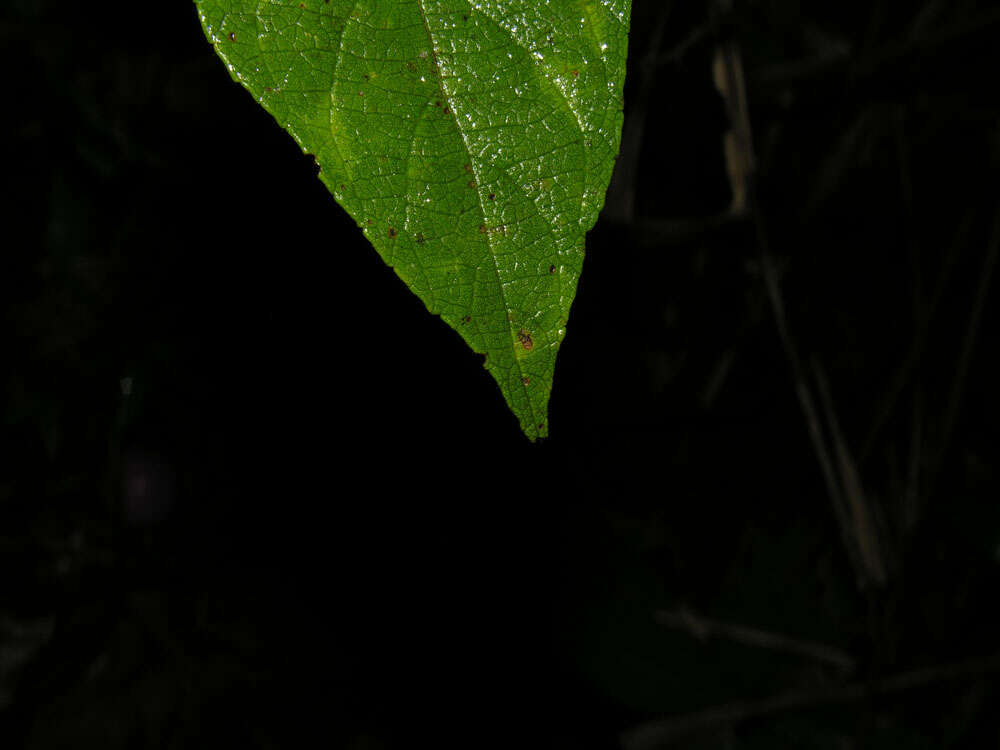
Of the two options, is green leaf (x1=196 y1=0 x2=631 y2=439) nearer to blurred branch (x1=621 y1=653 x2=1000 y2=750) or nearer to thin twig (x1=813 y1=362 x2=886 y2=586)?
thin twig (x1=813 y1=362 x2=886 y2=586)

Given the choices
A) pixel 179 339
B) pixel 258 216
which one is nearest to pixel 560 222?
pixel 258 216

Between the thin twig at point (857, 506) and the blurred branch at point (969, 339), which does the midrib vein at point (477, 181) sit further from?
the blurred branch at point (969, 339)

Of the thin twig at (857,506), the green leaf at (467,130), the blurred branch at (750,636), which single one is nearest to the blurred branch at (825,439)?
the thin twig at (857,506)

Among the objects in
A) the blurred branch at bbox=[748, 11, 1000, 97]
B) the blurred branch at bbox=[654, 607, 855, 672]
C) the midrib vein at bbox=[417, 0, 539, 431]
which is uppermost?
the midrib vein at bbox=[417, 0, 539, 431]

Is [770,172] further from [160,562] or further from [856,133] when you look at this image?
[160,562]

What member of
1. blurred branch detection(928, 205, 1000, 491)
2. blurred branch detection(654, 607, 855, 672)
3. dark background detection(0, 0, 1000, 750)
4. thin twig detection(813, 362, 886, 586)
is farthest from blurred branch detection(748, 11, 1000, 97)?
blurred branch detection(654, 607, 855, 672)

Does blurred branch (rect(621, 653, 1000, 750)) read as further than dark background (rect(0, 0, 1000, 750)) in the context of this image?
Yes
